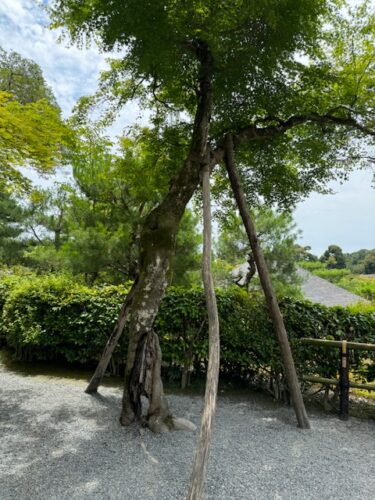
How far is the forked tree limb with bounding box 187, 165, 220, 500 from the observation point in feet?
6.61

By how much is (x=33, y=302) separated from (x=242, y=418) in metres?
3.81

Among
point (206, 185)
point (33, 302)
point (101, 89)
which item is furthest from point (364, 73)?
point (33, 302)

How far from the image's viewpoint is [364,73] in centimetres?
417

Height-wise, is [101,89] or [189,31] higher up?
[101,89]

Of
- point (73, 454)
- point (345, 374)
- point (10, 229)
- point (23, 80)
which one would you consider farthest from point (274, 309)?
point (10, 229)

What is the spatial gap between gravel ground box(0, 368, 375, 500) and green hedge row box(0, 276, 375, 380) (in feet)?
2.14

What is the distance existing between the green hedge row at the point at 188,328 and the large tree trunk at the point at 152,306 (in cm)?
130

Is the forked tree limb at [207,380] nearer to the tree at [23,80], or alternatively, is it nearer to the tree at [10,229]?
the tree at [23,80]

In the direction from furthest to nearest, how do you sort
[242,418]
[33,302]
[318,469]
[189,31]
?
1. [33,302]
2. [242,418]
3. [189,31]
4. [318,469]

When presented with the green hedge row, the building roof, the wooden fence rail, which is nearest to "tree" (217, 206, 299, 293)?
the building roof

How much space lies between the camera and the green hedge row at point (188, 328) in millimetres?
4227

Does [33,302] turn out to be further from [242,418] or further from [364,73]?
[364,73]

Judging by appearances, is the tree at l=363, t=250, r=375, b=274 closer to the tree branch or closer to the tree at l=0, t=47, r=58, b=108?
the tree branch

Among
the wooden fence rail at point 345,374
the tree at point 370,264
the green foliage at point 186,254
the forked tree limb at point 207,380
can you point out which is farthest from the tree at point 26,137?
the tree at point 370,264
